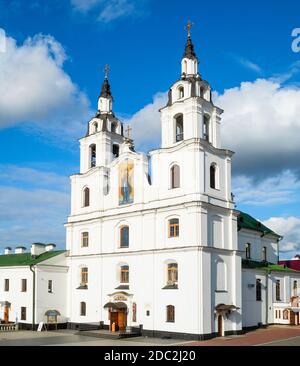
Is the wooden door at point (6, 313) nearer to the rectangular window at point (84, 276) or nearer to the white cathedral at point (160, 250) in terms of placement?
the white cathedral at point (160, 250)

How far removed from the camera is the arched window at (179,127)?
130 ft

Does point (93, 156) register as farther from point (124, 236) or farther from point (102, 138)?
point (124, 236)

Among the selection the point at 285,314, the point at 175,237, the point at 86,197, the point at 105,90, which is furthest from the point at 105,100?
the point at 285,314

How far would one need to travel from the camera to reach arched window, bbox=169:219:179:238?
121 feet

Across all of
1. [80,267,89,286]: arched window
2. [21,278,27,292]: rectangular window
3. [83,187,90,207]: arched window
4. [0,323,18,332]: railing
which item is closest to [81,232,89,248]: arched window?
[80,267,89,286]: arched window

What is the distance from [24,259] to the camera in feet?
159

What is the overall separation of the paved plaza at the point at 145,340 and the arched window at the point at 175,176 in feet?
36.3

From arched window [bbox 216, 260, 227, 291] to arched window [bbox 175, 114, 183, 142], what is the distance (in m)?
9.94

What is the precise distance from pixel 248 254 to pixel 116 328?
1478 centimetres

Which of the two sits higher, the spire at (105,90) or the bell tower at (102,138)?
the spire at (105,90)

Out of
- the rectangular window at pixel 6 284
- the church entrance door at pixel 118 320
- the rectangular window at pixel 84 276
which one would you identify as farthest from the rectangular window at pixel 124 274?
the rectangular window at pixel 6 284

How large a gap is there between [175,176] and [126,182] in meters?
5.34

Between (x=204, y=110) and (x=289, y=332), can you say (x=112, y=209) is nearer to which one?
(x=204, y=110)

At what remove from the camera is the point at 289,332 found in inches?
1537
